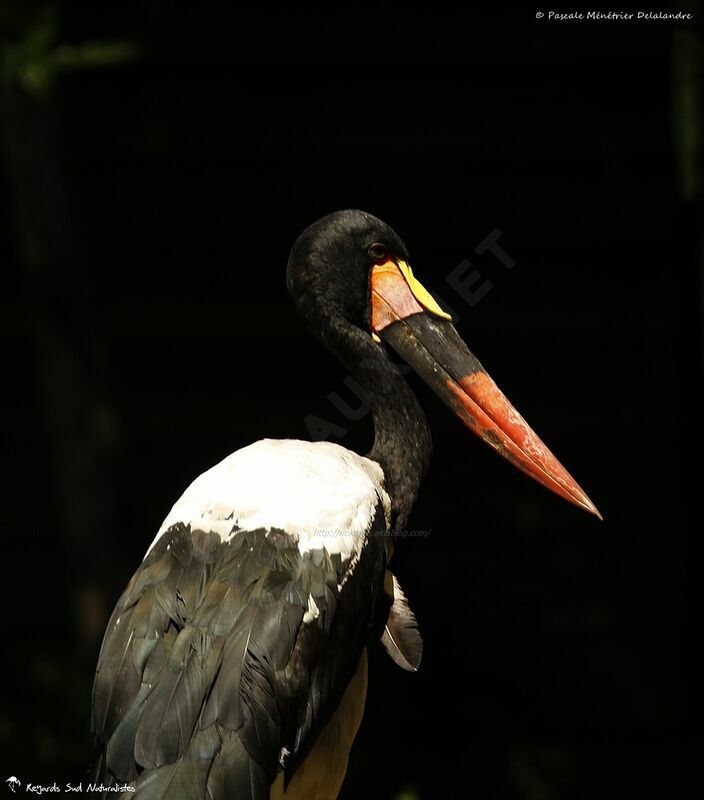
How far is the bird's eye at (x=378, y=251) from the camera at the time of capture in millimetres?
3039

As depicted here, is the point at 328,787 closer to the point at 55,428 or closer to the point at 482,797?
the point at 482,797

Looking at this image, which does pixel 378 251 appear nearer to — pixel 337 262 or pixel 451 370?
pixel 337 262

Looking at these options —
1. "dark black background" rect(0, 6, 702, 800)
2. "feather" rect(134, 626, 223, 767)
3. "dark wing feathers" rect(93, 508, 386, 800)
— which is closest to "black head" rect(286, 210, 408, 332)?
"dark wing feathers" rect(93, 508, 386, 800)

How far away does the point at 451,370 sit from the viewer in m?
3.04

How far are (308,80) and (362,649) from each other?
2916mm

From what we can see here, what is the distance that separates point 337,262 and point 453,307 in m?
1.97

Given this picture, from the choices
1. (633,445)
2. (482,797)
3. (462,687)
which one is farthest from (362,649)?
(633,445)

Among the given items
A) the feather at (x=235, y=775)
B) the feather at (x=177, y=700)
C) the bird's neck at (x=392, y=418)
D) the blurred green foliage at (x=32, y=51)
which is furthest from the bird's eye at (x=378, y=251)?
the feather at (x=235, y=775)

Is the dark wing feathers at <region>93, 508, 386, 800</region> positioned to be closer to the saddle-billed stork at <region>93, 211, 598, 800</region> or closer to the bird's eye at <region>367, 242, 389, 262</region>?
the saddle-billed stork at <region>93, 211, 598, 800</region>

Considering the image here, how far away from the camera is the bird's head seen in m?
3.00

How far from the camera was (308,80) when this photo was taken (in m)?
4.98

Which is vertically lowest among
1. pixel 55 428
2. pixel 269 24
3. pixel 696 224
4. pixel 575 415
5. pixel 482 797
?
pixel 482 797

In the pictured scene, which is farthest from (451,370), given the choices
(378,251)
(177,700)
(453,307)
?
(453,307)

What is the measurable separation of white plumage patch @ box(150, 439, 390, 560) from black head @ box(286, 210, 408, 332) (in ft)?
1.32
